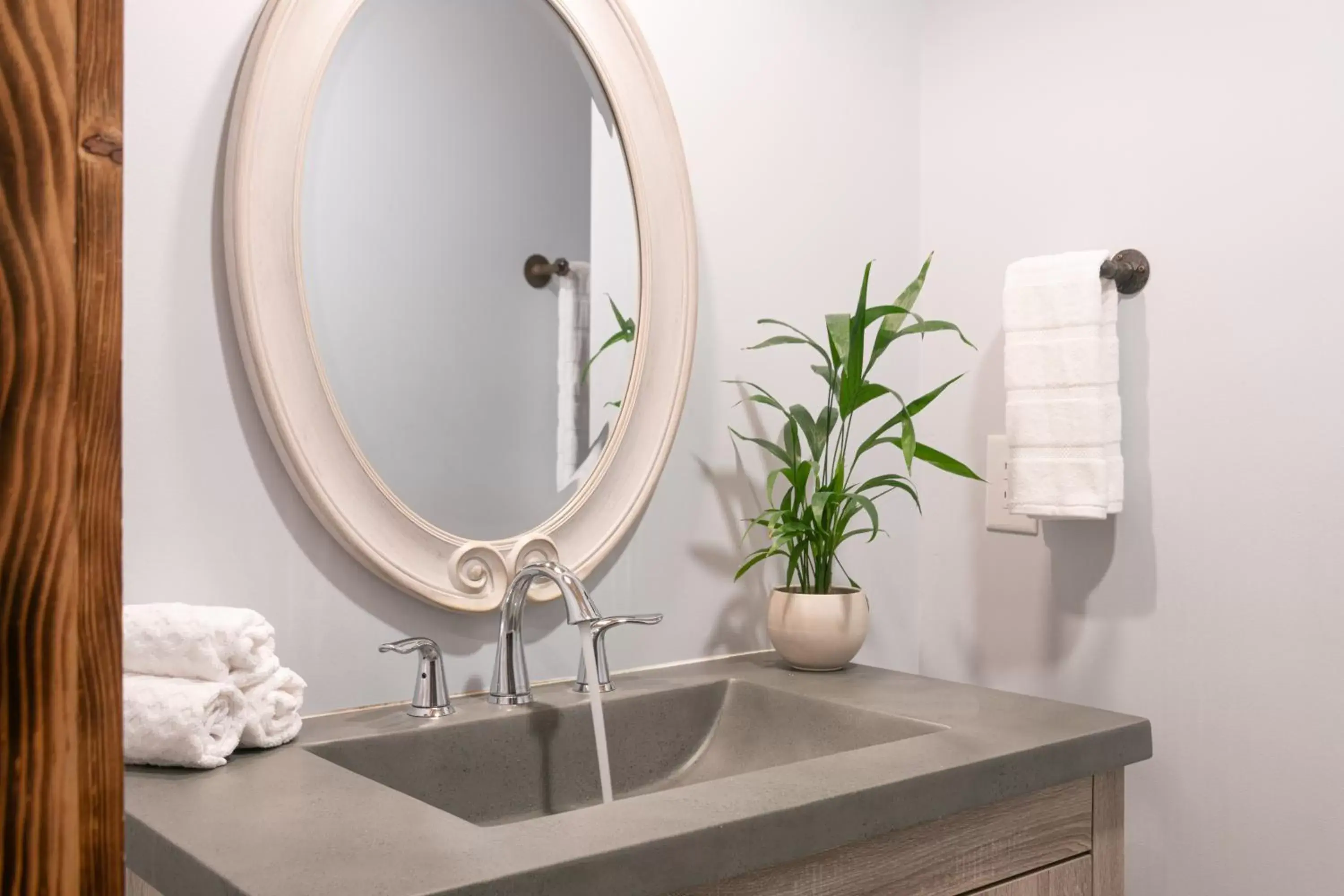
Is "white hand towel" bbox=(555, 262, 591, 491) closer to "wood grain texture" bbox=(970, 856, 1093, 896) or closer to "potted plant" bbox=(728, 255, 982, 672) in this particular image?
"potted plant" bbox=(728, 255, 982, 672)

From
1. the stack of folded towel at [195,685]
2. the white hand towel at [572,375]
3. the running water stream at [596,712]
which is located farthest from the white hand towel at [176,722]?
the white hand towel at [572,375]

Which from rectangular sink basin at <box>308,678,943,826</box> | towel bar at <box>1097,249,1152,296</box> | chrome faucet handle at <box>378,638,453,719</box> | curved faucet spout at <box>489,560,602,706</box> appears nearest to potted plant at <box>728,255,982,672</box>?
rectangular sink basin at <box>308,678,943,826</box>

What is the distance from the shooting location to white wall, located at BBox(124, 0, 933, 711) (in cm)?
110

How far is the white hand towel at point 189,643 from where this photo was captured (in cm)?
99

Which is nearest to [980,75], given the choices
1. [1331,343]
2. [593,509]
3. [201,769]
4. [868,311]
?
[868,311]

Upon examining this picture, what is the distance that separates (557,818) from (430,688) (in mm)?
369

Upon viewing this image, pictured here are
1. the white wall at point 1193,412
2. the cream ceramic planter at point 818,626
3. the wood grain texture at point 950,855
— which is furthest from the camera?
the cream ceramic planter at point 818,626

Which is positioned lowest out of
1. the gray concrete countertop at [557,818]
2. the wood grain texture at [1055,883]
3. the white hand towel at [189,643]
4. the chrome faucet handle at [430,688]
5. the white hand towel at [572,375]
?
the wood grain texture at [1055,883]

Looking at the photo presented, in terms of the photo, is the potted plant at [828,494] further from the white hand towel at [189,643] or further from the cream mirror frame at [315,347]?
the white hand towel at [189,643]

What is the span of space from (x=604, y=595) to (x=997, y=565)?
601mm

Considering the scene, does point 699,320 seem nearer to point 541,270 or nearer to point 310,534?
point 541,270

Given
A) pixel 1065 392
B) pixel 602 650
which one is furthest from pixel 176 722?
pixel 1065 392

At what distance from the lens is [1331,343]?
131 cm

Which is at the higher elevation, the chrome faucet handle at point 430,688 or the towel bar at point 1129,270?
the towel bar at point 1129,270
